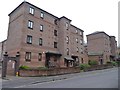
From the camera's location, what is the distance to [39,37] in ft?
101

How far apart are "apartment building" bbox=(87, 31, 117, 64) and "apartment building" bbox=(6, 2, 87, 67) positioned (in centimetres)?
1684

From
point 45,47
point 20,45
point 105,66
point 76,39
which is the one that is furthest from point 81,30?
point 20,45

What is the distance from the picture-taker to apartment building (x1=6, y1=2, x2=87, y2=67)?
27.8m

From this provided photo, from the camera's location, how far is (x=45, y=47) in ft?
104

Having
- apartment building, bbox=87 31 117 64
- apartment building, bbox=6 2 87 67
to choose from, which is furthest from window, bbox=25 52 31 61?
apartment building, bbox=87 31 117 64

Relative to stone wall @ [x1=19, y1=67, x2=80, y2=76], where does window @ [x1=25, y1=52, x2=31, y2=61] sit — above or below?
above

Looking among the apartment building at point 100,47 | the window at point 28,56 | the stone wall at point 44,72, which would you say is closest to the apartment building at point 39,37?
the window at point 28,56

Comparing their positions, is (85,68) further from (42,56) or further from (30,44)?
(30,44)

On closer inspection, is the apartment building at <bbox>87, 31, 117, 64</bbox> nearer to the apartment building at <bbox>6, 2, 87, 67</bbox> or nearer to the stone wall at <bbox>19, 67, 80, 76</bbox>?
the apartment building at <bbox>6, 2, 87, 67</bbox>

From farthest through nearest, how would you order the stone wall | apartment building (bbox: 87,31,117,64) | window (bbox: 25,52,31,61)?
apartment building (bbox: 87,31,117,64), window (bbox: 25,52,31,61), the stone wall

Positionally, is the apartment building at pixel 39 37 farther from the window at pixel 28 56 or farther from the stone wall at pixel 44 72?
the stone wall at pixel 44 72

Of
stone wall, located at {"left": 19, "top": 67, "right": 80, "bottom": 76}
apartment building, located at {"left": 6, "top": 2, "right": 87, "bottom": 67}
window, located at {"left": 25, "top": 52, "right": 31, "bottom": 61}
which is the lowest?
stone wall, located at {"left": 19, "top": 67, "right": 80, "bottom": 76}

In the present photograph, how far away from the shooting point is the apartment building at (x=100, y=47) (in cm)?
5356

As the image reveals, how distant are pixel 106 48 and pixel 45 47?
3288cm
